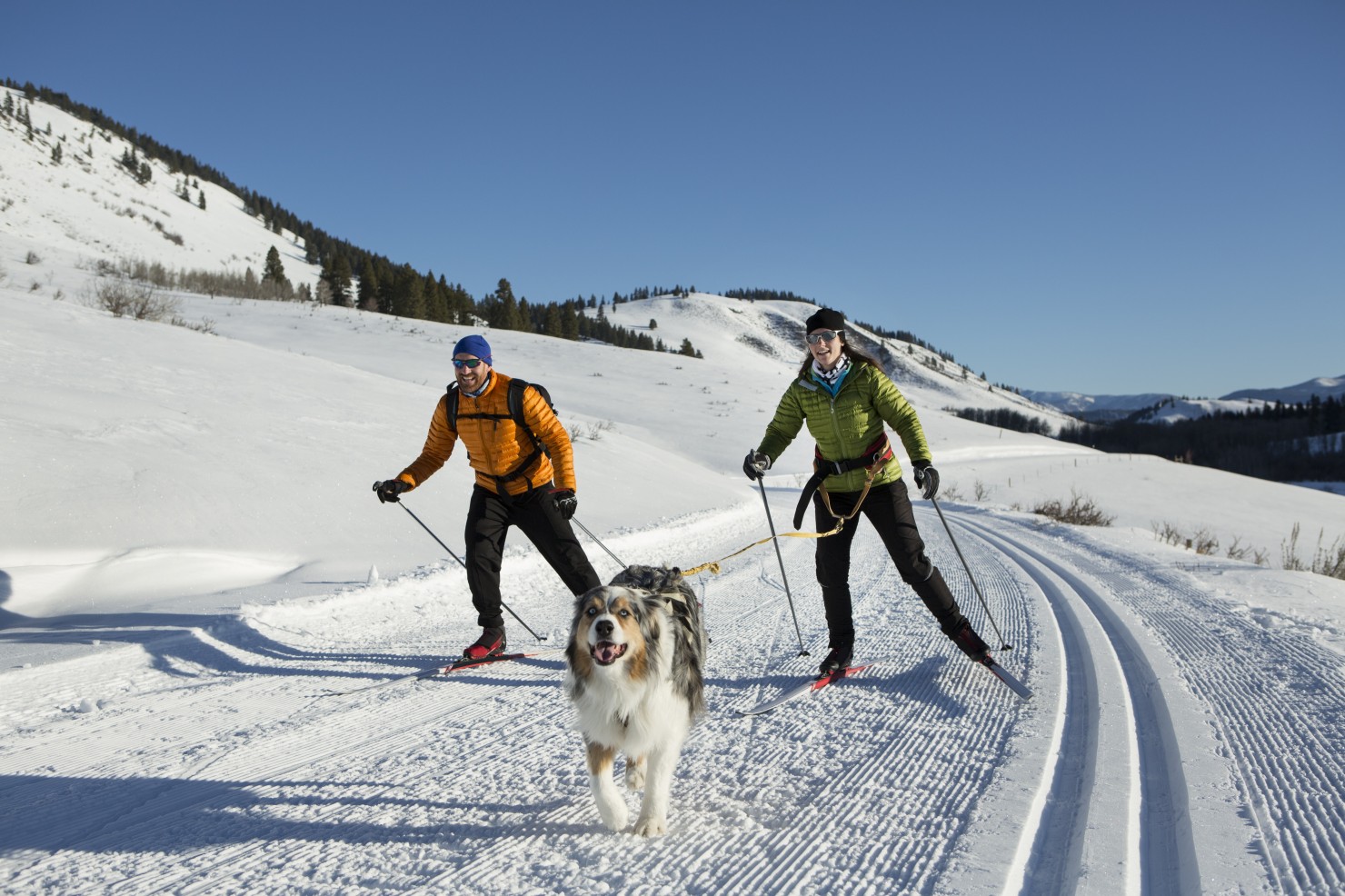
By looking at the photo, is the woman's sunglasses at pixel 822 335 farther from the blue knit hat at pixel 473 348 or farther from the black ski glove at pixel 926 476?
the blue knit hat at pixel 473 348

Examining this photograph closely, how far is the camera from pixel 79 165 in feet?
258

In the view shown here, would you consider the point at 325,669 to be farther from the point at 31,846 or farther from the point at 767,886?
the point at 767,886

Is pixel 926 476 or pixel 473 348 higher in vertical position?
pixel 473 348

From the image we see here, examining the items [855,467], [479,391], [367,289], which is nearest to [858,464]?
[855,467]

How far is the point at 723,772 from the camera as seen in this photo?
3.37 m

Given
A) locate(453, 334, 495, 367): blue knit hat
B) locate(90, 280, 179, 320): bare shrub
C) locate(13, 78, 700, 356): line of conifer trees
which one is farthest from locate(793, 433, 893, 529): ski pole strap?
locate(13, 78, 700, 356): line of conifer trees

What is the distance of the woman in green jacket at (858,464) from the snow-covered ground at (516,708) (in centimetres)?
44

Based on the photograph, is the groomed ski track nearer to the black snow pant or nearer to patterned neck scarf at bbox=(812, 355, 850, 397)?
the black snow pant

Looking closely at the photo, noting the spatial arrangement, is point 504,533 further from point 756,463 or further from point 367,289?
point 367,289

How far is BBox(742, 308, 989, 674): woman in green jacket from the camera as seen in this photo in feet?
15.1

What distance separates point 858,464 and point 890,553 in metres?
0.60

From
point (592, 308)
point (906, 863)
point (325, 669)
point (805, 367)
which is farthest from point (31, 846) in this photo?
point (592, 308)

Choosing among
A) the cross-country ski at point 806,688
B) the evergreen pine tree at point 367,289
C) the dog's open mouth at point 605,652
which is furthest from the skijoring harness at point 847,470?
the evergreen pine tree at point 367,289

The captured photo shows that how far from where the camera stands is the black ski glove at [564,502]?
508cm
